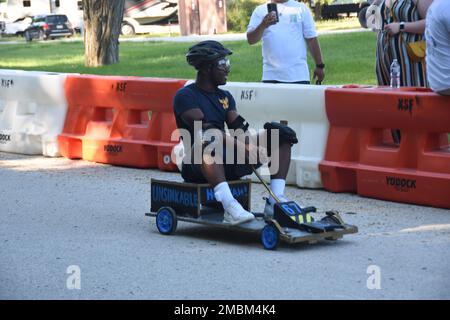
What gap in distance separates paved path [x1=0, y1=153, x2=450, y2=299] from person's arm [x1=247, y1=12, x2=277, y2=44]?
1608 mm

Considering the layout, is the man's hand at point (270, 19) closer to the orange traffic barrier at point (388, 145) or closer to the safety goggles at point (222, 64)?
the orange traffic barrier at point (388, 145)

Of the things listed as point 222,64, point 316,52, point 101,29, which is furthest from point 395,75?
point 101,29

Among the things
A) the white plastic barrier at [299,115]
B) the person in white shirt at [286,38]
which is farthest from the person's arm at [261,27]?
the white plastic barrier at [299,115]

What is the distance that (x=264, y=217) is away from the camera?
26.8 feet

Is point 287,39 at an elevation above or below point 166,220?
above

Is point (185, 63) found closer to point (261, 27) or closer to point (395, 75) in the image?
point (261, 27)

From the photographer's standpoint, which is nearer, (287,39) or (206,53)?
(206,53)

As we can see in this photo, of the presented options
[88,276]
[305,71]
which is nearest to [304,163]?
[305,71]

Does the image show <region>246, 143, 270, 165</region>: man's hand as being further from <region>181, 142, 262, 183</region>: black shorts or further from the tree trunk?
the tree trunk

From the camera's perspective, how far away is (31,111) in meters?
13.4

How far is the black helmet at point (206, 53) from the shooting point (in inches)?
331

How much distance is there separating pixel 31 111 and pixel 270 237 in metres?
6.26

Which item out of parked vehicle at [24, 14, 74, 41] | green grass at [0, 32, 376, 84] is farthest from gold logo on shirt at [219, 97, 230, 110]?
parked vehicle at [24, 14, 74, 41]
